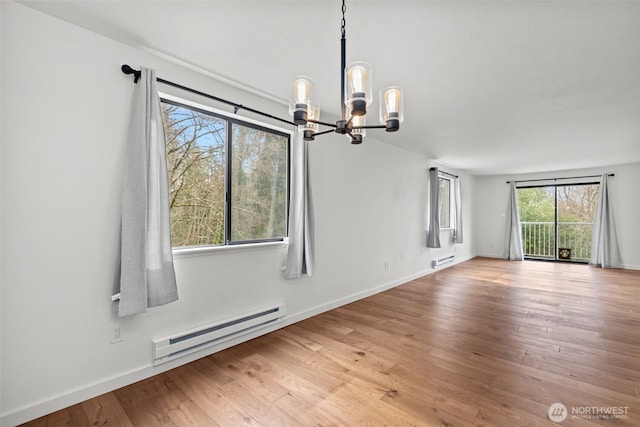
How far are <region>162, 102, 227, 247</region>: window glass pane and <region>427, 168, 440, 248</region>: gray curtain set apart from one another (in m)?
4.37

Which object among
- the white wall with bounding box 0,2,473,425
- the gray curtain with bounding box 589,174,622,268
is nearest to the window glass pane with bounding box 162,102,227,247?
the white wall with bounding box 0,2,473,425

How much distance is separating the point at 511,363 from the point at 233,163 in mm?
2942

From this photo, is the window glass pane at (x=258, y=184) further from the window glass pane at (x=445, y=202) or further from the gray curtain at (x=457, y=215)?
the gray curtain at (x=457, y=215)

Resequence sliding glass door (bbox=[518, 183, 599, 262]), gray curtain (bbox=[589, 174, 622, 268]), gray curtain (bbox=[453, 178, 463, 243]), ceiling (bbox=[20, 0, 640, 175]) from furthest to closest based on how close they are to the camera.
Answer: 1. sliding glass door (bbox=[518, 183, 599, 262])
2. gray curtain (bbox=[453, 178, 463, 243])
3. gray curtain (bbox=[589, 174, 622, 268])
4. ceiling (bbox=[20, 0, 640, 175])

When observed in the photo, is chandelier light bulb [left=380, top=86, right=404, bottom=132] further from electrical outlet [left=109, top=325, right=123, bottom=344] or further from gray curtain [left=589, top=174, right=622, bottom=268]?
gray curtain [left=589, top=174, right=622, bottom=268]

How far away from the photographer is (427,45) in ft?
6.63

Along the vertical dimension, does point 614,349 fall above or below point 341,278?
below

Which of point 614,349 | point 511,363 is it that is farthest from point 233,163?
point 614,349

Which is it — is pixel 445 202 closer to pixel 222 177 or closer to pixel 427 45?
pixel 427 45

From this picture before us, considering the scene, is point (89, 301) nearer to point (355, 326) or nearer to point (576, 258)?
point (355, 326)

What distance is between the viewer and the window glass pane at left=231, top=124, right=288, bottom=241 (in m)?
2.74

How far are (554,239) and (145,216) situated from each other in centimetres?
912

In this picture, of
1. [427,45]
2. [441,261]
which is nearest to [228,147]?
[427,45]

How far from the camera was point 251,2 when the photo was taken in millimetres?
1646
